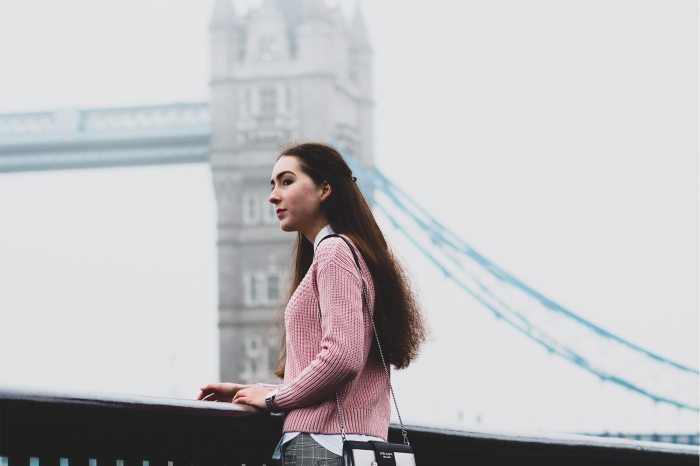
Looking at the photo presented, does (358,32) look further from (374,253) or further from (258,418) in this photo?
(258,418)

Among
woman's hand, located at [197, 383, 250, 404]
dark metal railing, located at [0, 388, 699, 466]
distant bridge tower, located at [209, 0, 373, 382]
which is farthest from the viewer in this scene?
distant bridge tower, located at [209, 0, 373, 382]

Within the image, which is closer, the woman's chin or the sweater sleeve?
the sweater sleeve

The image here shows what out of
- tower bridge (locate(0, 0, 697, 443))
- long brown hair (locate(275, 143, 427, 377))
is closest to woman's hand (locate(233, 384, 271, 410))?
long brown hair (locate(275, 143, 427, 377))

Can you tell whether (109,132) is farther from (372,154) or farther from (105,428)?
(105,428)

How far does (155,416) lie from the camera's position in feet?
4.67

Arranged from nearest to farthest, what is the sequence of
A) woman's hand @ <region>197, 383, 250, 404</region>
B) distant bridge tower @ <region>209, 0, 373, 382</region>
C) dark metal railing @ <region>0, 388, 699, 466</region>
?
1. dark metal railing @ <region>0, 388, 699, 466</region>
2. woman's hand @ <region>197, 383, 250, 404</region>
3. distant bridge tower @ <region>209, 0, 373, 382</region>

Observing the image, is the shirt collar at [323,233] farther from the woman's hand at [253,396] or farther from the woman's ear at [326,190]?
the woman's hand at [253,396]

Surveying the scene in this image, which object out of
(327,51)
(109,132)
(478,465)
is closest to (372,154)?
(327,51)

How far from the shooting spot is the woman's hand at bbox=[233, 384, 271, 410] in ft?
5.20

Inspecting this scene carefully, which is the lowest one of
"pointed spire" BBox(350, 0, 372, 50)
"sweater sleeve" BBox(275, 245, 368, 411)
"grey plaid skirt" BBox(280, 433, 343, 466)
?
"grey plaid skirt" BBox(280, 433, 343, 466)

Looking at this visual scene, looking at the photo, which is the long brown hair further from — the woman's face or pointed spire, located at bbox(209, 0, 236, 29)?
pointed spire, located at bbox(209, 0, 236, 29)

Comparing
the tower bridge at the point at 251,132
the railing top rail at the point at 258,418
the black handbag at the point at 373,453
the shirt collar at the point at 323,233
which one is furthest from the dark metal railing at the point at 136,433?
the tower bridge at the point at 251,132

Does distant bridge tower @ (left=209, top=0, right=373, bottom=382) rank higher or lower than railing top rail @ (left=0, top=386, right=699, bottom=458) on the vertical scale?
higher

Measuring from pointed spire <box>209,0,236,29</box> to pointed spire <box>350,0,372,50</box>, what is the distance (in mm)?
3255
